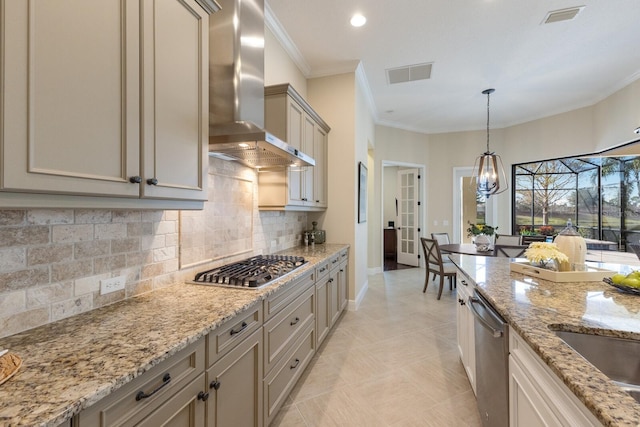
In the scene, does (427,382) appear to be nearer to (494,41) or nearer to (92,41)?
(92,41)

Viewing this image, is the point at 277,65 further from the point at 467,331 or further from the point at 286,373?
the point at 467,331

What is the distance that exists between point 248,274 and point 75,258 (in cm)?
88

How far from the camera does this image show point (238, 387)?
139cm

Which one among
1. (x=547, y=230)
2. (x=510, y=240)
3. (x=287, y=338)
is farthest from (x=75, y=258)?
(x=547, y=230)

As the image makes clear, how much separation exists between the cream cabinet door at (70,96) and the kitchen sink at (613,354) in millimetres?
1846

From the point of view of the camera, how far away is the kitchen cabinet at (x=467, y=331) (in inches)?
78.5

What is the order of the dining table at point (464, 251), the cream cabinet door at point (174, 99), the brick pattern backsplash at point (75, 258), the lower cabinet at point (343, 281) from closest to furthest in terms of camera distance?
the brick pattern backsplash at point (75, 258), the cream cabinet door at point (174, 99), the lower cabinet at point (343, 281), the dining table at point (464, 251)

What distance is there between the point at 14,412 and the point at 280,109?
2476 mm

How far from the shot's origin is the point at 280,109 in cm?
263

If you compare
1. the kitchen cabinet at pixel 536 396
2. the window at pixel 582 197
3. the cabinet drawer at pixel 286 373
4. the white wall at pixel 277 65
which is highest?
the white wall at pixel 277 65

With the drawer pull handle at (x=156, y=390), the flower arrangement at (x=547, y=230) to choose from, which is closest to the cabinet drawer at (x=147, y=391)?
the drawer pull handle at (x=156, y=390)

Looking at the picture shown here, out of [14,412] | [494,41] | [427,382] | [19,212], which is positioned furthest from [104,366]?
[494,41]

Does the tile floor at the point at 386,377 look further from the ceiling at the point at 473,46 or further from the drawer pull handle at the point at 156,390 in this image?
the ceiling at the point at 473,46

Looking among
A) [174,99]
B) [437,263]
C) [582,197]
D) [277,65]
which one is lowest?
[437,263]
